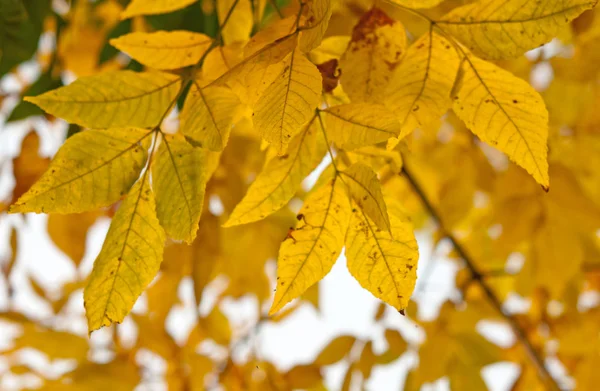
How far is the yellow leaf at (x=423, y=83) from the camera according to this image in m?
0.46

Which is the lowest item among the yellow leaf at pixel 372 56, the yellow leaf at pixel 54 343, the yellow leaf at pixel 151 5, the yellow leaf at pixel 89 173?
the yellow leaf at pixel 54 343

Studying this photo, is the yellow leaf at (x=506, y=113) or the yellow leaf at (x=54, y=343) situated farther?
the yellow leaf at (x=54, y=343)

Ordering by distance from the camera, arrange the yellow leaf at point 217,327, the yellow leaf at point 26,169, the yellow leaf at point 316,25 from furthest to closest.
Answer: the yellow leaf at point 217,327, the yellow leaf at point 26,169, the yellow leaf at point 316,25

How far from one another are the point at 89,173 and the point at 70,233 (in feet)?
1.50

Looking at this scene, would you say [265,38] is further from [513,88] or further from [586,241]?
[586,241]

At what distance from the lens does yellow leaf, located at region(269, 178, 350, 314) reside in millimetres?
445

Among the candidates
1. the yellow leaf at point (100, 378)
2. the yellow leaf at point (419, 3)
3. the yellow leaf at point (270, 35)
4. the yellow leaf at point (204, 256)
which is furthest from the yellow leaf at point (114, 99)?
the yellow leaf at point (100, 378)

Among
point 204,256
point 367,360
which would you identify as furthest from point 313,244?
point 367,360

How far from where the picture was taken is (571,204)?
935 millimetres

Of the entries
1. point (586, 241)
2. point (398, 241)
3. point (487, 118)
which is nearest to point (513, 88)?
point (487, 118)

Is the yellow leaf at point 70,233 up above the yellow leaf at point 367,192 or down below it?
below

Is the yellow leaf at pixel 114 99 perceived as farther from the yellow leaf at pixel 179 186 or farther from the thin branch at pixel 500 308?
the thin branch at pixel 500 308

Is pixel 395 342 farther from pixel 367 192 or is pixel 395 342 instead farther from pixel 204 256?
pixel 367 192

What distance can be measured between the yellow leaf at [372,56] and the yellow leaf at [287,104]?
0.09 meters
